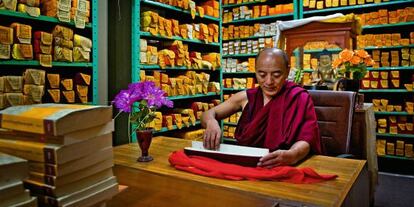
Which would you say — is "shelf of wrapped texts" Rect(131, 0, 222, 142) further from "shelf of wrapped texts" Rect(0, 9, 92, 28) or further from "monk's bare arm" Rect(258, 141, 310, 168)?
"monk's bare arm" Rect(258, 141, 310, 168)

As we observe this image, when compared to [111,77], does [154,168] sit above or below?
below

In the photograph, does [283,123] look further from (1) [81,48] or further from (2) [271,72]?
(1) [81,48]

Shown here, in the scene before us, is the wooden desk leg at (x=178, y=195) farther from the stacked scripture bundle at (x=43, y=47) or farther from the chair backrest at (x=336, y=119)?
the stacked scripture bundle at (x=43, y=47)

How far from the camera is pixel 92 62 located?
262 centimetres

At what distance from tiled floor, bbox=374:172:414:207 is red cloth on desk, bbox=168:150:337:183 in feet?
7.50

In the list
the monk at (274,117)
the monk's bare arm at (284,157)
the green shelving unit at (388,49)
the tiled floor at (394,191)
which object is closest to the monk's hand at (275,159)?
the monk's bare arm at (284,157)

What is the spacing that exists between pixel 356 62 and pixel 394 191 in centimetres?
149

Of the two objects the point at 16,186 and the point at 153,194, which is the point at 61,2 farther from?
the point at 16,186

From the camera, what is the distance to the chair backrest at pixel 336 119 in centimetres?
202

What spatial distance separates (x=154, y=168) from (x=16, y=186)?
29.1 inches

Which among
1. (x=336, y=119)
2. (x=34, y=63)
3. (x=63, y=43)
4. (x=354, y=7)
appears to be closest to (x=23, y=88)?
(x=34, y=63)

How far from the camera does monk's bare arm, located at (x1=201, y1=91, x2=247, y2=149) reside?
1438mm

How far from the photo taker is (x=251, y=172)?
1161 millimetres

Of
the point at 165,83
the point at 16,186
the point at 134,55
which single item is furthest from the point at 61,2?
the point at 16,186
